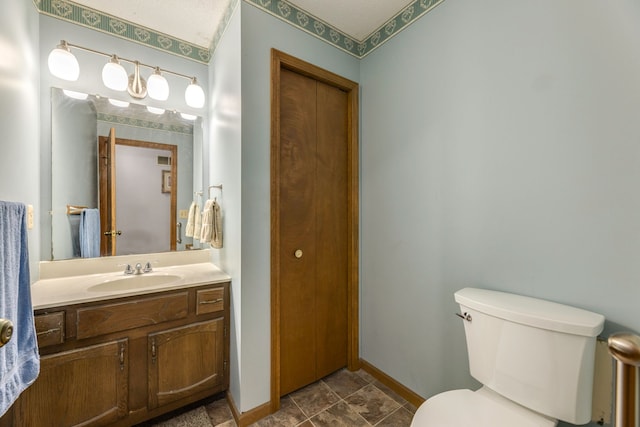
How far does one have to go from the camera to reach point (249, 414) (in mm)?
1498

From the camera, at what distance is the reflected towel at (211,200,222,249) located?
1726mm

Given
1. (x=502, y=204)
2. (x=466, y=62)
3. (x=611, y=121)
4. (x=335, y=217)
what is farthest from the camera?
(x=335, y=217)

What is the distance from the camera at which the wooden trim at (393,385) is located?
5.28 ft

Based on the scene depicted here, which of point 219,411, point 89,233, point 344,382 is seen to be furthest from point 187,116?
point 344,382

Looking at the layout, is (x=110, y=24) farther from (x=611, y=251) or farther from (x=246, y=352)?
(x=611, y=251)

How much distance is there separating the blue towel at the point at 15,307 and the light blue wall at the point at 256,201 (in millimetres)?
845

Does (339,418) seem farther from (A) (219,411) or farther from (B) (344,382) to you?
(A) (219,411)

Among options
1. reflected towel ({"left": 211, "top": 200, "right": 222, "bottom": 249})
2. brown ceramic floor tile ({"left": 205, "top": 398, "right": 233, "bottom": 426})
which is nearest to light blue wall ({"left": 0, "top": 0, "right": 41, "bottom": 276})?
reflected towel ({"left": 211, "top": 200, "right": 222, "bottom": 249})

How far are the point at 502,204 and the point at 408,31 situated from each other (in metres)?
1.23

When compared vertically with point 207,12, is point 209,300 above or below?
below

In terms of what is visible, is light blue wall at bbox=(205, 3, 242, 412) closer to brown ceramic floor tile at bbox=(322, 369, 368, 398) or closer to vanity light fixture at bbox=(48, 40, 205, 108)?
vanity light fixture at bbox=(48, 40, 205, 108)

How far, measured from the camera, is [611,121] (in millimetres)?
967

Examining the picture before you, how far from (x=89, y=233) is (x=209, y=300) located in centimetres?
94

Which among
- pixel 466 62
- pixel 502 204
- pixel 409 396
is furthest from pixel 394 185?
pixel 409 396
